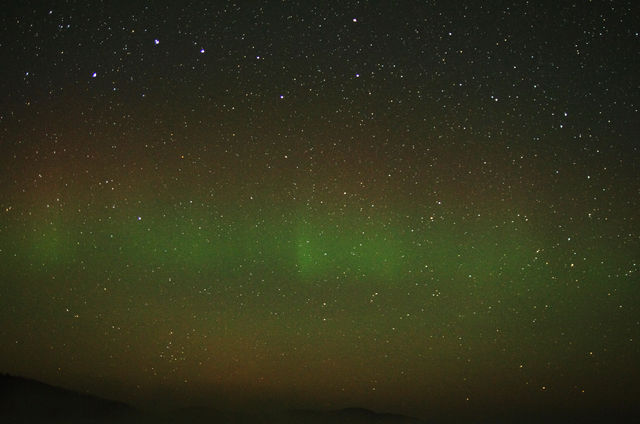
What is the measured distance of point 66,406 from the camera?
2945 centimetres

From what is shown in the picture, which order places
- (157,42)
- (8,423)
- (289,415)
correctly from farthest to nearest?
1. (289,415)
2. (8,423)
3. (157,42)

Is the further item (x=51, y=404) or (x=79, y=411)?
(x=79, y=411)

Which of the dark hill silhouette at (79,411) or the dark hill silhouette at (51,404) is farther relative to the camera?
the dark hill silhouette at (51,404)

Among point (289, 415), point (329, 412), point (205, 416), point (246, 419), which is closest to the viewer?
point (246, 419)

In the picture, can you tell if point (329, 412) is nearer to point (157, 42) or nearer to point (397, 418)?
point (397, 418)

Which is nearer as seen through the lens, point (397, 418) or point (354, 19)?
point (354, 19)

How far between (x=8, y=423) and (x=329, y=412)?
101 ft

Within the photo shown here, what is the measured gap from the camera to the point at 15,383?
30.1m

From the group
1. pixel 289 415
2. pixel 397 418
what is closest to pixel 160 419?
pixel 289 415

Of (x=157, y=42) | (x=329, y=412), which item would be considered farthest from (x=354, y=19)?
(x=329, y=412)

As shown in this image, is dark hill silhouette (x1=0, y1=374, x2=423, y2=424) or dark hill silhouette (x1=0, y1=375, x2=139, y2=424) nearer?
dark hill silhouette (x1=0, y1=374, x2=423, y2=424)

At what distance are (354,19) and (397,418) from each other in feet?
164

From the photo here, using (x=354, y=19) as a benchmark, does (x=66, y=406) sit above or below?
below

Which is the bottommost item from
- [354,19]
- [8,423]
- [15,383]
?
[8,423]
